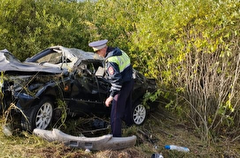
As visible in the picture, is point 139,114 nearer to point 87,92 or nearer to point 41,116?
point 87,92

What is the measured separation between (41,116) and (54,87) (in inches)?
20.2

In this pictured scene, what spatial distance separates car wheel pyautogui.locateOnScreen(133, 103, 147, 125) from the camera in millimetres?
6651

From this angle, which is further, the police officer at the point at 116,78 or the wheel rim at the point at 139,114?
the wheel rim at the point at 139,114

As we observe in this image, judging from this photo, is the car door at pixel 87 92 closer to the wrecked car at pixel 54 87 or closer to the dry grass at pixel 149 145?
the wrecked car at pixel 54 87

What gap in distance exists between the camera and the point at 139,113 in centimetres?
679

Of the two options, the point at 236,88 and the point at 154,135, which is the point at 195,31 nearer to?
the point at 236,88

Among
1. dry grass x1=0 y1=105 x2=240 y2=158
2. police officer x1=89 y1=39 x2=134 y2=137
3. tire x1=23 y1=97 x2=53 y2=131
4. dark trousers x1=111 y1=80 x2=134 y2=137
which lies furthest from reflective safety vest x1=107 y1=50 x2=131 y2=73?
dry grass x1=0 y1=105 x2=240 y2=158

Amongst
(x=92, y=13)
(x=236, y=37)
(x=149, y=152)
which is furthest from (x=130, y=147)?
(x=92, y=13)

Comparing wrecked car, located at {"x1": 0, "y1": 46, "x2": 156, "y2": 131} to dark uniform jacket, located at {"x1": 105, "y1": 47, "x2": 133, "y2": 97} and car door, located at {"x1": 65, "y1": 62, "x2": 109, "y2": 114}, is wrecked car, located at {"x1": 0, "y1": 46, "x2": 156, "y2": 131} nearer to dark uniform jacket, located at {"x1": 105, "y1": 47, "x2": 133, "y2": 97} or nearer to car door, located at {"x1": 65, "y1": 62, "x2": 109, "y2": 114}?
car door, located at {"x1": 65, "y1": 62, "x2": 109, "y2": 114}

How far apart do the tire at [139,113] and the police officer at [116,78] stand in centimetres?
134

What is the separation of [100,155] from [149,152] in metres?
1.23

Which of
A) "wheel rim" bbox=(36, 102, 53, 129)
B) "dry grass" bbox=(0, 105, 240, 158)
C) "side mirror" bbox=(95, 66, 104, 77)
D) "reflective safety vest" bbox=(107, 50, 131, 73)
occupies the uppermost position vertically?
"reflective safety vest" bbox=(107, 50, 131, 73)

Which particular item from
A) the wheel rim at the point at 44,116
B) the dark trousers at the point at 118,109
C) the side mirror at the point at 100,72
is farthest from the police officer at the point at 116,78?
the wheel rim at the point at 44,116

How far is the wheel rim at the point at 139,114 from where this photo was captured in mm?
6660
